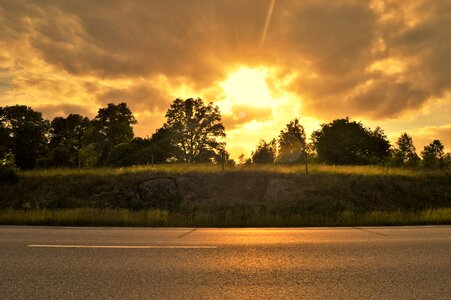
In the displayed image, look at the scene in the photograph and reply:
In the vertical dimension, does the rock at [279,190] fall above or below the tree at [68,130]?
below

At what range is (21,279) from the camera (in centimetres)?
531

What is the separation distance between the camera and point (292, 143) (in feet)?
314

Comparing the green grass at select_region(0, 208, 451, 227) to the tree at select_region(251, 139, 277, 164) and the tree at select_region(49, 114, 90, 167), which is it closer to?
the tree at select_region(251, 139, 277, 164)

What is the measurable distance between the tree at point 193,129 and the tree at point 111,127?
943 centimetres

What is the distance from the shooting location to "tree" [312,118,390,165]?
244 ft

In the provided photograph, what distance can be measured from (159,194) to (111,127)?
5390cm

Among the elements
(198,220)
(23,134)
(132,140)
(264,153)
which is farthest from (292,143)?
(198,220)

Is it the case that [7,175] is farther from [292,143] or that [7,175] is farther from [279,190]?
[292,143]

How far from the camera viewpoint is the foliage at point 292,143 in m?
89.9

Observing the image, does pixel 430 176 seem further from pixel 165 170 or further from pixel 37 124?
pixel 37 124

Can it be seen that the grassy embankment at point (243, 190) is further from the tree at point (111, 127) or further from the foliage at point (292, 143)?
the foliage at point (292, 143)

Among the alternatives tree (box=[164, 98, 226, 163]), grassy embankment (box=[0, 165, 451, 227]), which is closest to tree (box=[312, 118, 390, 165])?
tree (box=[164, 98, 226, 163])

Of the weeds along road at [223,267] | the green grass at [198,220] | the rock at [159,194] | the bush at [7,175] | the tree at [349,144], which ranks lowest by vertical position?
the green grass at [198,220]

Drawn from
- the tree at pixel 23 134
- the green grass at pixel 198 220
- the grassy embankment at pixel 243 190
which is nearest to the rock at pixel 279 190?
the grassy embankment at pixel 243 190
